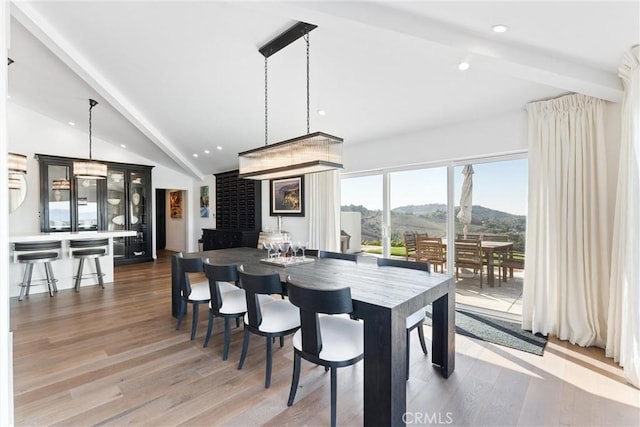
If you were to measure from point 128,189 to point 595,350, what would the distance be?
8.87 metres

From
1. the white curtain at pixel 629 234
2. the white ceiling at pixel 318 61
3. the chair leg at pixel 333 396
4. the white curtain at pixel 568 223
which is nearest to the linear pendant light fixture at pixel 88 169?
the white ceiling at pixel 318 61

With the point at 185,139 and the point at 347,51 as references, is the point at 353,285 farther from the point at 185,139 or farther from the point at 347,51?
the point at 185,139

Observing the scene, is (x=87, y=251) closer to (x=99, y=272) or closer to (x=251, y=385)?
(x=99, y=272)

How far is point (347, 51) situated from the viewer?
291 cm

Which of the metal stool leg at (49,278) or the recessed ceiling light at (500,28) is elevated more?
the recessed ceiling light at (500,28)

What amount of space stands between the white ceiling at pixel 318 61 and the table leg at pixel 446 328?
1.92 m

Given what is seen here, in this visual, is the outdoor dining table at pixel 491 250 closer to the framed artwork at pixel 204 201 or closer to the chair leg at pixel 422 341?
the chair leg at pixel 422 341

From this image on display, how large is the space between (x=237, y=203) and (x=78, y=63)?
3.90 m

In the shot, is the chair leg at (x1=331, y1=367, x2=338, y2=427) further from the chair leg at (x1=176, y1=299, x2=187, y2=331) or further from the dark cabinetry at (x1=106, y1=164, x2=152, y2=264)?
the dark cabinetry at (x1=106, y1=164, x2=152, y2=264)

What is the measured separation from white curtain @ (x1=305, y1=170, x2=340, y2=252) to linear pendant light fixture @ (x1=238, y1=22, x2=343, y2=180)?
210cm

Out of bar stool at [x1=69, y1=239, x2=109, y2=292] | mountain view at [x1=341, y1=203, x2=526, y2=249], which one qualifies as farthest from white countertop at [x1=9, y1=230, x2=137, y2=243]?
mountain view at [x1=341, y1=203, x2=526, y2=249]

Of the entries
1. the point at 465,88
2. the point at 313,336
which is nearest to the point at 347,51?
the point at 465,88

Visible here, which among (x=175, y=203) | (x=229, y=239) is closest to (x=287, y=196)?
(x=229, y=239)

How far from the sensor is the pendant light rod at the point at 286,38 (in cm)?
272
